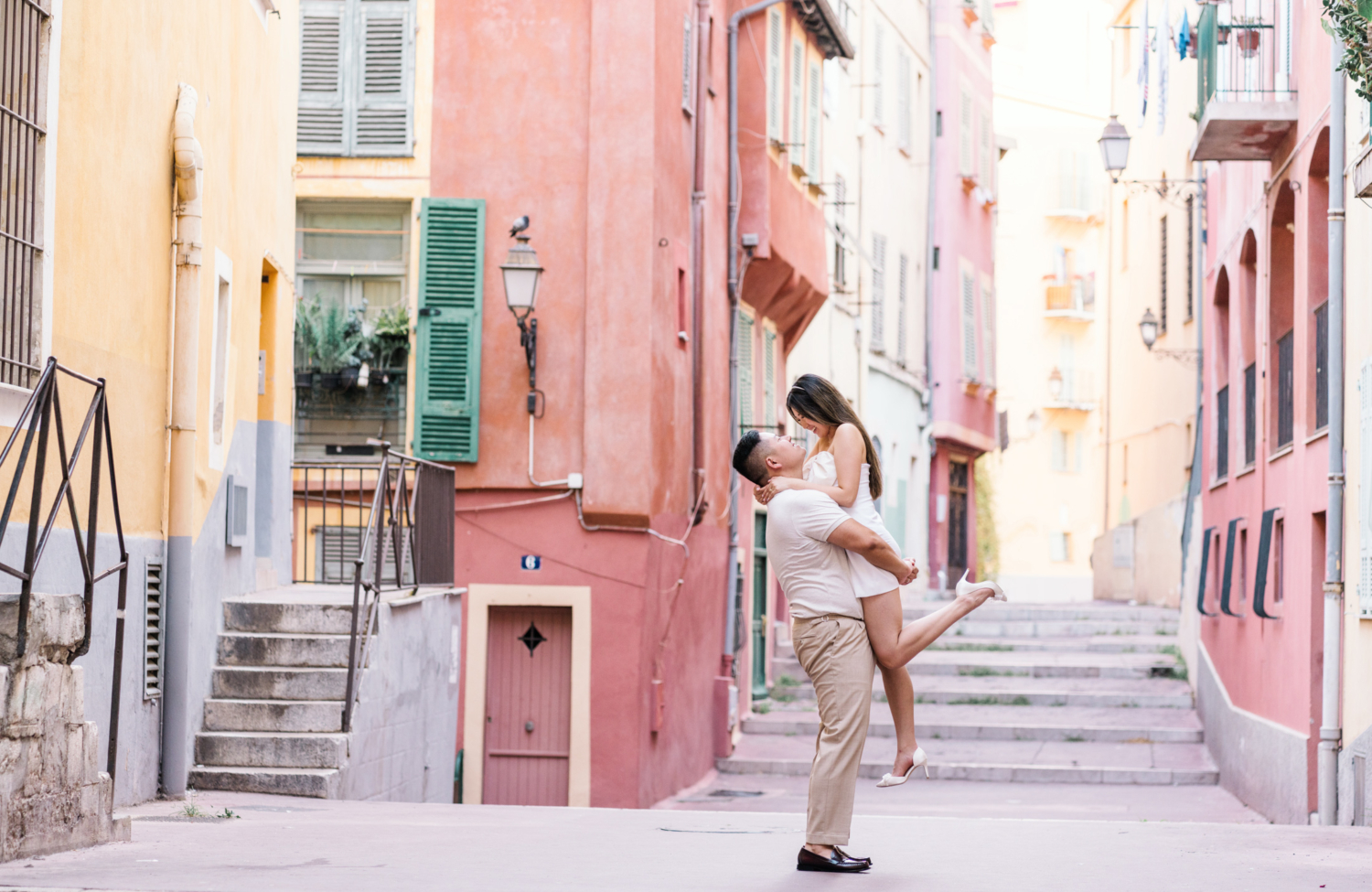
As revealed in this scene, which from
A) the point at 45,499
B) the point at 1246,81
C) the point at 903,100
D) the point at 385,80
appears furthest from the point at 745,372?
the point at 45,499

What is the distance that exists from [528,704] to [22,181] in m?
10.5

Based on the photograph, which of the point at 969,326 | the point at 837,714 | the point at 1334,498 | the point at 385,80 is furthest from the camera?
the point at 969,326

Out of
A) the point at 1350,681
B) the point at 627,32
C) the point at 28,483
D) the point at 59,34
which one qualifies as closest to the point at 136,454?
the point at 28,483

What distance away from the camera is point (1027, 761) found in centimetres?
1892

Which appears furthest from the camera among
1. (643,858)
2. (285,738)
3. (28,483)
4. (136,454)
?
(285,738)

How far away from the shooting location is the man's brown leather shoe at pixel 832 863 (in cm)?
665

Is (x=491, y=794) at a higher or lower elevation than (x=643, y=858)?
lower

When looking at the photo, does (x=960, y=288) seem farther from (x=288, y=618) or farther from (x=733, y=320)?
(x=288, y=618)

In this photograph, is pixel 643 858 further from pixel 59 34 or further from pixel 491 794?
pixel 491 794

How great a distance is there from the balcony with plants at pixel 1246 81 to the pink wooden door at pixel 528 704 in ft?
24.4

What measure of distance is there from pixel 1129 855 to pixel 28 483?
4945 mm

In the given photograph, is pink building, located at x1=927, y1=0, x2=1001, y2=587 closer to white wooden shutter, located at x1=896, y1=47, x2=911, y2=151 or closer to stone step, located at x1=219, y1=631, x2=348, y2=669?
white wooden shutter, located at x1=896, y1=47, x2=911, y2=151

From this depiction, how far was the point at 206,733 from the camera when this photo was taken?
10766 mm

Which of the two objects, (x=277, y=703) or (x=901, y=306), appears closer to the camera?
(x=277, y=703)
